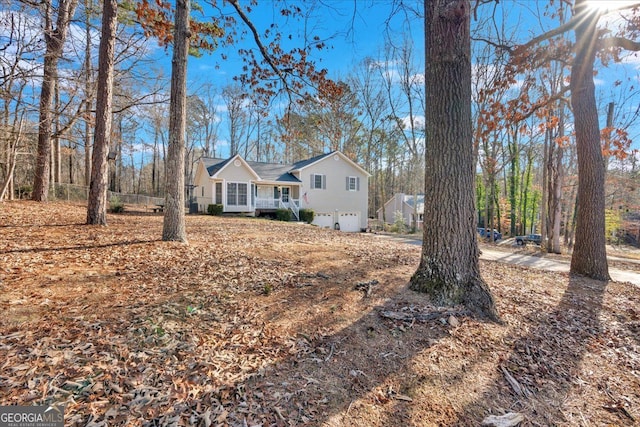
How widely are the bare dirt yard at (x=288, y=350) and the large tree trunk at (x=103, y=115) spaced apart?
3.23m

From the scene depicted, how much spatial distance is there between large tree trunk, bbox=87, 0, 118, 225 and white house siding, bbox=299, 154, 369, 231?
14.4 meters

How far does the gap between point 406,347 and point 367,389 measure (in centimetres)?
62

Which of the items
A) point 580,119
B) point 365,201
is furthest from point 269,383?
point 365,201

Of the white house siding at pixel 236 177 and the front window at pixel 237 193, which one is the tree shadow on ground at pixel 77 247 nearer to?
the white house siding at pixel 236 177

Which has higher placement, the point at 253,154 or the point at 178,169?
the point at 253,154

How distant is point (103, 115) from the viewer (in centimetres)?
688

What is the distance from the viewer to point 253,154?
1355 inches

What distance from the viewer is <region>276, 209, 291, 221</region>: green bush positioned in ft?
61.9

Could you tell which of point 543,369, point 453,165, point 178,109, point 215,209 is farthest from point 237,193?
point 543,369

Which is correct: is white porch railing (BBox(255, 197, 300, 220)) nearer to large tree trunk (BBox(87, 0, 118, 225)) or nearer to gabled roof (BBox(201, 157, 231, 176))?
gabled roof (BBox(201, 157, 231, 176))

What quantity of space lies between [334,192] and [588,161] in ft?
54.7

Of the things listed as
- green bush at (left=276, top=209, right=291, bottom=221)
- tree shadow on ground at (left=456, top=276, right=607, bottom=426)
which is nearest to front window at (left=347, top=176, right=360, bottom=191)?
Answer: green bush at (left=276, top=209, right=291, bottom=221)

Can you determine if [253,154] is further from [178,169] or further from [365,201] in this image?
[178,169]

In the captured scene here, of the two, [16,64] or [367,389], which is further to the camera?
[16,64]
